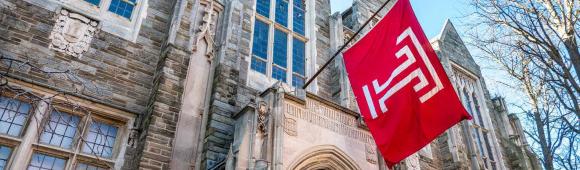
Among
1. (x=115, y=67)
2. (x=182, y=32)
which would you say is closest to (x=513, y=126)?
(x=182, y=32)

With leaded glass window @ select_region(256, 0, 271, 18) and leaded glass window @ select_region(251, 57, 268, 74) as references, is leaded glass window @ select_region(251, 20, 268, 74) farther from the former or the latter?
leaded glass window @ select_region(256, 0, 271, 18)

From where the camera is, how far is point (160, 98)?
7.18 metres

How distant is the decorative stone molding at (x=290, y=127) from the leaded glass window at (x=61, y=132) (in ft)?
10.5

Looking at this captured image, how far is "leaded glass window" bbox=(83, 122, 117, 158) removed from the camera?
22.0 feet

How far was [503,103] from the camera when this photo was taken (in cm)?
1703

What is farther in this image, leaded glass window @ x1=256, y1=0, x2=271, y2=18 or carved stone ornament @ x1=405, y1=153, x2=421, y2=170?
leaded glass window @ x1=256, y1=0, x2=271, y2=18

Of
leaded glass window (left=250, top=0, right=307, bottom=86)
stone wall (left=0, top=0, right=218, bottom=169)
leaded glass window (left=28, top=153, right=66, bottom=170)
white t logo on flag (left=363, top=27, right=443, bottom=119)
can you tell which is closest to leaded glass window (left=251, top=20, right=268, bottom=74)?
leaded glass window (left=250, top=0, right=307, bottom=86)

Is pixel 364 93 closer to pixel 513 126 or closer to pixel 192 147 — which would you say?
pixel 192 147

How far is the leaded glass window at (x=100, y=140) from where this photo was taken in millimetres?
6699

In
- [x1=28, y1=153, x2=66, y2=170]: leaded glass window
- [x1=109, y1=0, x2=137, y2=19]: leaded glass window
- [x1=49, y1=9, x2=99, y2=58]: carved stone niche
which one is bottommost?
[x1=28, y1=153, x2=66, y2=170]: leaded glass window

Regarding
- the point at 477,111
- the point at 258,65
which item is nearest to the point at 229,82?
the point at 258,65

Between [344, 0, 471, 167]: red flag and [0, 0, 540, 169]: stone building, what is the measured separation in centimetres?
110

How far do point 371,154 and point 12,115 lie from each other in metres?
Result: 6.10

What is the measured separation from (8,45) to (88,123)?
168cm
